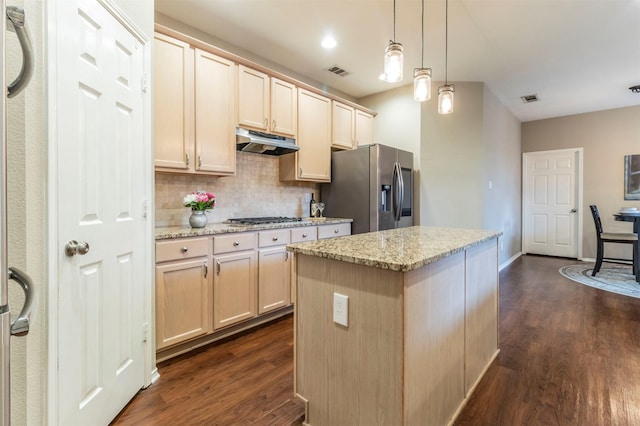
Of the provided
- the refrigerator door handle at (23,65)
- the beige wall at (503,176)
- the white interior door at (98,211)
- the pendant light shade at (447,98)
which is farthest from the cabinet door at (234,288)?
the beige wall at (503,176)

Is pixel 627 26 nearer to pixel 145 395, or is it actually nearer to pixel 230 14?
pixel 230 14

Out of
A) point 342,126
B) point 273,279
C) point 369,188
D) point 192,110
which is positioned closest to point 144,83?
point 192,110

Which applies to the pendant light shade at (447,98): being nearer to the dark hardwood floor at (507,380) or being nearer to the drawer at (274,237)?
the drawer at (274,237)

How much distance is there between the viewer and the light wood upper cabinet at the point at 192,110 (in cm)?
233

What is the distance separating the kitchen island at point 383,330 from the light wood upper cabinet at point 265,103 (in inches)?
73.3

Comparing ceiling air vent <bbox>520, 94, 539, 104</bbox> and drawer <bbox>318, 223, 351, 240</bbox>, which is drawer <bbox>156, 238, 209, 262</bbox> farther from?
ceiling air vent <bbox>520, 94, 539, 104</bbox>

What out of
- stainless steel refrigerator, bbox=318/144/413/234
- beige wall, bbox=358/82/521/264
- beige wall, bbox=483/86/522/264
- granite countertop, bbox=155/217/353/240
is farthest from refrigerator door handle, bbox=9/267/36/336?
beige wall, bbox=483/86/522/264

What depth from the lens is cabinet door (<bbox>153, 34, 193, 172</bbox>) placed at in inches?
90.7

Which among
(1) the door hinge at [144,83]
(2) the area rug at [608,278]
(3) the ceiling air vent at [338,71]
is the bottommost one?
(2) the area rug at [608,278]

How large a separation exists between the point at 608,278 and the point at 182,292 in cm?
557

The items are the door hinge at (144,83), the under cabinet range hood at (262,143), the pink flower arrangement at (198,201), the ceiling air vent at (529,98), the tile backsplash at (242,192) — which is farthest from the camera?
the ceiling air vent at (529,98)

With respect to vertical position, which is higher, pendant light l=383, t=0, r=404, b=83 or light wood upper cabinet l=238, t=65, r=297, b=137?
light wood upper cabinet l=238, t=65, r=297, b=137

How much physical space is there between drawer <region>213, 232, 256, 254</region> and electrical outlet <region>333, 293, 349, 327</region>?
135 cm

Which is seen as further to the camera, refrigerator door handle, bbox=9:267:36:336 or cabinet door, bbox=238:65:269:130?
cabinet door, bbox=238:65:269:130
